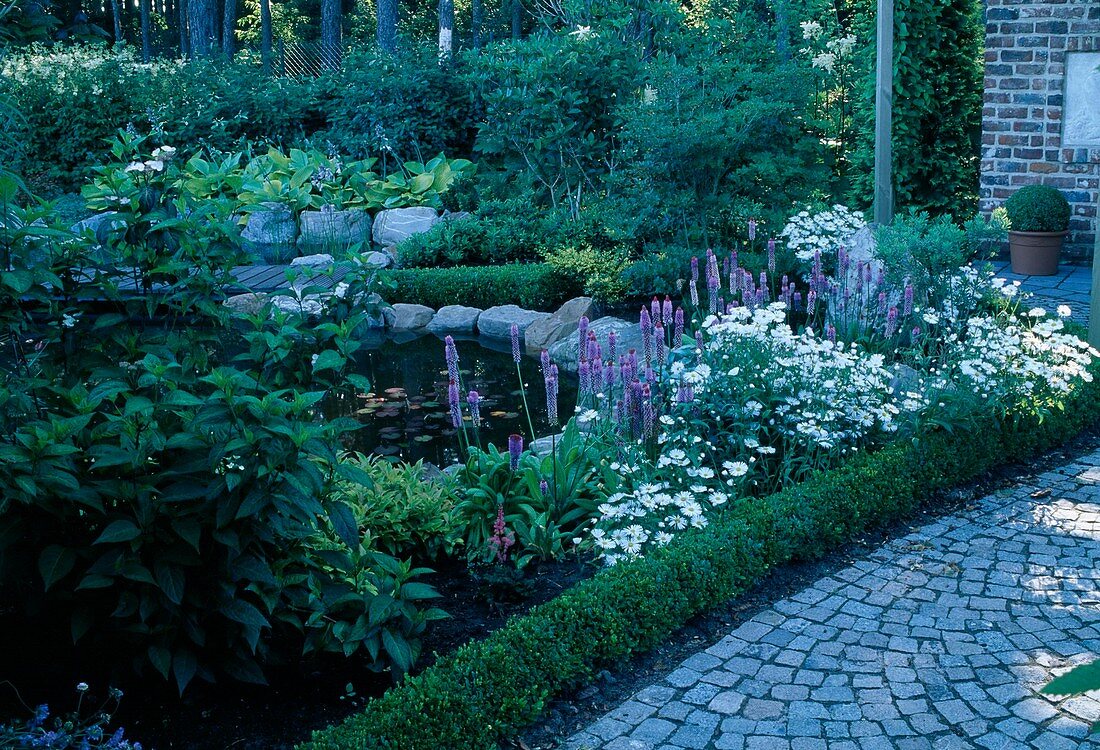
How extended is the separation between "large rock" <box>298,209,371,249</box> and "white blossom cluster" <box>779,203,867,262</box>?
4.97 m

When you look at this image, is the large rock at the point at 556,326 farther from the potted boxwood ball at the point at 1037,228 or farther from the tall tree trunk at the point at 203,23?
the tall tree trunk at the point at 203,23

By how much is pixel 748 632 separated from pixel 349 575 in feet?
4.33

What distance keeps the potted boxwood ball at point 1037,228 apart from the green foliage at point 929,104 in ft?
Result: 3.46

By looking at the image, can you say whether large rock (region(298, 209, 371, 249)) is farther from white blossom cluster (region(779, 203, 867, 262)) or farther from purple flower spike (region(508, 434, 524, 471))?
purple flower spike (region(508, 434, 524, 471))

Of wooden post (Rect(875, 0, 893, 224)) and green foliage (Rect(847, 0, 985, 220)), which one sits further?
green foliage (Rect(847, 0, 985, 220))

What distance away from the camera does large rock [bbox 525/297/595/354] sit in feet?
26.7

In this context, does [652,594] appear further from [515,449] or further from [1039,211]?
[1039,211]

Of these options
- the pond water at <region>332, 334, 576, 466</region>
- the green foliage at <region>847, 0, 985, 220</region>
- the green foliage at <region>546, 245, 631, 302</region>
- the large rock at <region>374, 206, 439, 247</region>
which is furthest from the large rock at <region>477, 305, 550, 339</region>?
the green foliage at <region>847, 0, 985, 220</region>

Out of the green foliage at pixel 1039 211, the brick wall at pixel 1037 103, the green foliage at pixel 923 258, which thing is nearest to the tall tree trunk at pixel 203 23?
the brick wall at pixel 1037 103

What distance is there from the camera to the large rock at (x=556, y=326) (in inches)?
321

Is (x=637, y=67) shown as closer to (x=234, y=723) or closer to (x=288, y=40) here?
(x=234, y=723)

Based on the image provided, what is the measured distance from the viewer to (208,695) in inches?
119

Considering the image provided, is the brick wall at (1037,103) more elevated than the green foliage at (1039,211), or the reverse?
the brick wall at (1037,103)

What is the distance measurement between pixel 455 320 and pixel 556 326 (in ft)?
3.38
